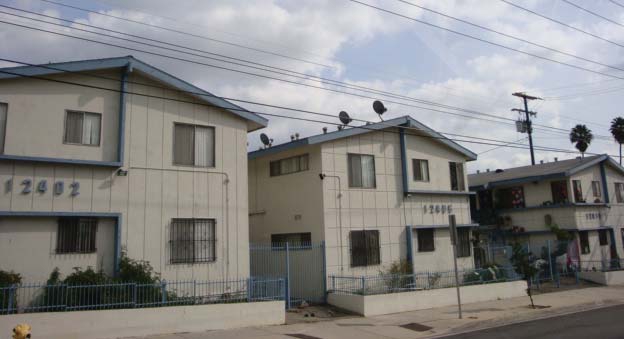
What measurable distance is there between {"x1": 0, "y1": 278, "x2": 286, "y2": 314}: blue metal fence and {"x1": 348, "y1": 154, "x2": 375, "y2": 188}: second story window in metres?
7.06

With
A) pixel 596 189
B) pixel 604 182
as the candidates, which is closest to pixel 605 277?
pixel 596 189

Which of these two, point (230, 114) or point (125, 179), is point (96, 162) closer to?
point (125, 179)

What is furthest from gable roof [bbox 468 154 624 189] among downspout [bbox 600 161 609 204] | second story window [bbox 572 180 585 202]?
second story window [bbox 572 180 585 202]

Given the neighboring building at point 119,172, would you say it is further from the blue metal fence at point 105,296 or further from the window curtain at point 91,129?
the blue metal fence at point 105,296

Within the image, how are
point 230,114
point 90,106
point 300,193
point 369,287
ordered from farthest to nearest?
point 300,193 < point 369,287 < point 230,114 < point 90,106

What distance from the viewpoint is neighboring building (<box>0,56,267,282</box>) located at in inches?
556

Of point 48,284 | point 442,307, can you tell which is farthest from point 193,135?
point 442,307

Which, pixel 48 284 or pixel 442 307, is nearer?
pixel 48 284

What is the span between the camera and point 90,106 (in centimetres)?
1545

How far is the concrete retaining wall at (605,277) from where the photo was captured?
26.4 metres

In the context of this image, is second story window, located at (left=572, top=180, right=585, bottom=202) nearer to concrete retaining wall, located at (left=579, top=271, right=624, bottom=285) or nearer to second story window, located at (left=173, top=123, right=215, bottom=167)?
concrete retaining wall, located at (left=579, top=271, right=624, bottom=285)

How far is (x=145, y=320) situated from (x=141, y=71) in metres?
7.37

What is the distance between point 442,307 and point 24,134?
14.5 metres

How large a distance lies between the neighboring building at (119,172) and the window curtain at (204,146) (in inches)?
1.3
